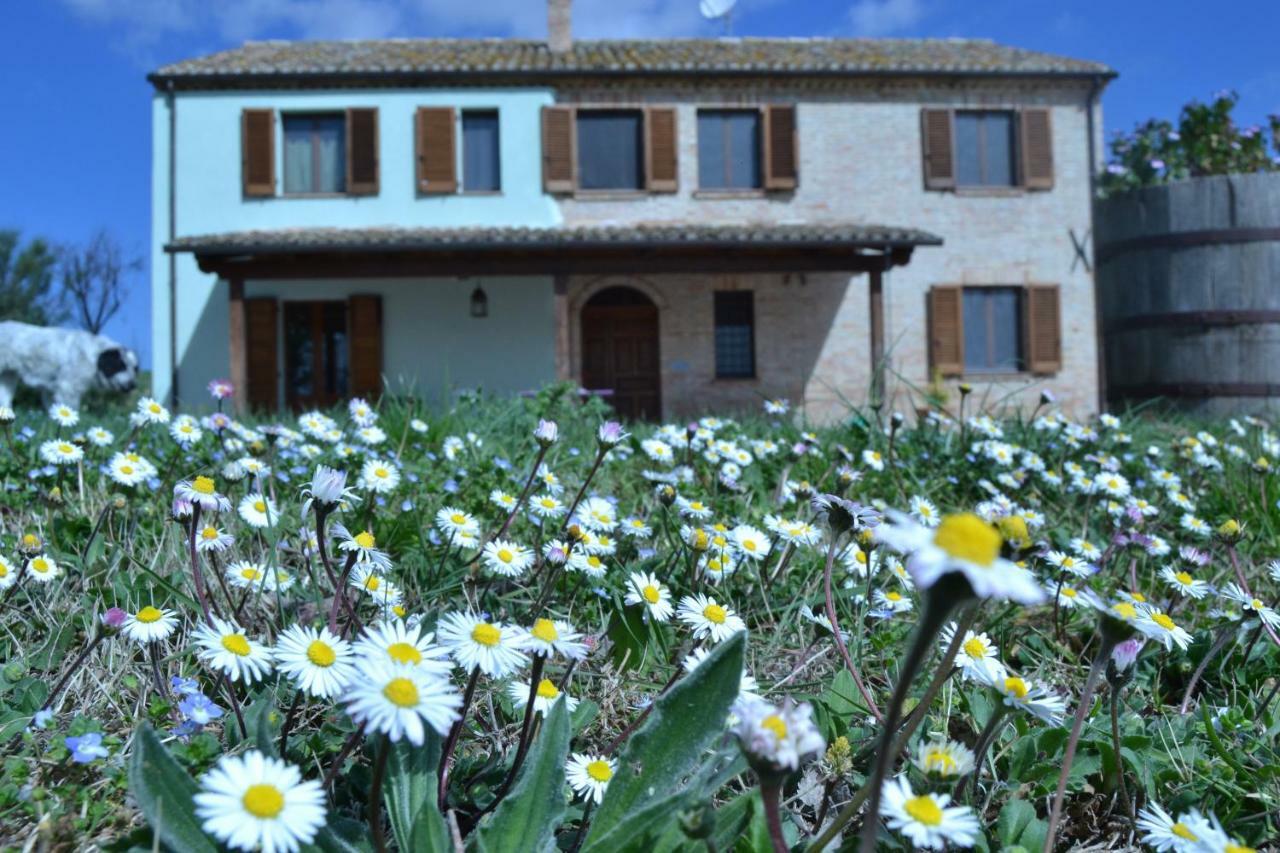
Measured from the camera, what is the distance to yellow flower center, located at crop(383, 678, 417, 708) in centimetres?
92

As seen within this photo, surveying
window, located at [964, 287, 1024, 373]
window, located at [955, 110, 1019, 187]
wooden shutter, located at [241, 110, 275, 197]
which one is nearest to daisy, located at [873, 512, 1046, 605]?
wooden shutter, located at [241, 110, 275, 197]

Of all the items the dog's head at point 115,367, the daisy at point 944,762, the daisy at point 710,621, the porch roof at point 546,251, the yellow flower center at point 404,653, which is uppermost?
the porch roof at point 546,251

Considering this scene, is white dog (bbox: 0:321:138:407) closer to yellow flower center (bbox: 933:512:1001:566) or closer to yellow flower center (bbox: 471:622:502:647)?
yellow flower center (bbox: 471:622:502:647)

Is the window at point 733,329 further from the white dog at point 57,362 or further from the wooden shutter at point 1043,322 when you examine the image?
the white dog at point 57,362

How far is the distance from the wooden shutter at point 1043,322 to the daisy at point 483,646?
15.2m

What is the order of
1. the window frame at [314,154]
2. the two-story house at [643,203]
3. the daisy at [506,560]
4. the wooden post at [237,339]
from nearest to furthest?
the daisy at [506,560] → the wooden post at [237,339] → the two-story house at [643,203] → the window frame at [314,154]

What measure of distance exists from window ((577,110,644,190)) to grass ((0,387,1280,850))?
11718 mm

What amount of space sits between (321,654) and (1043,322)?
1549cm

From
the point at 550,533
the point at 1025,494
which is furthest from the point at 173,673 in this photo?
the point at 1025,494

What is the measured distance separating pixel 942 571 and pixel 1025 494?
10.7 feet

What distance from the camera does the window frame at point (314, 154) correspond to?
563 inches

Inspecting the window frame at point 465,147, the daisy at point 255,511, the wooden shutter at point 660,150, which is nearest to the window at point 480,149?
the window frame at point 465,147

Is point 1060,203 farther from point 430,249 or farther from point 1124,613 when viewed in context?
point 1124,613

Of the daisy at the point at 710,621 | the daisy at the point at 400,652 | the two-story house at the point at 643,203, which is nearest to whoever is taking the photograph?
the daisy at the point at 400,652
